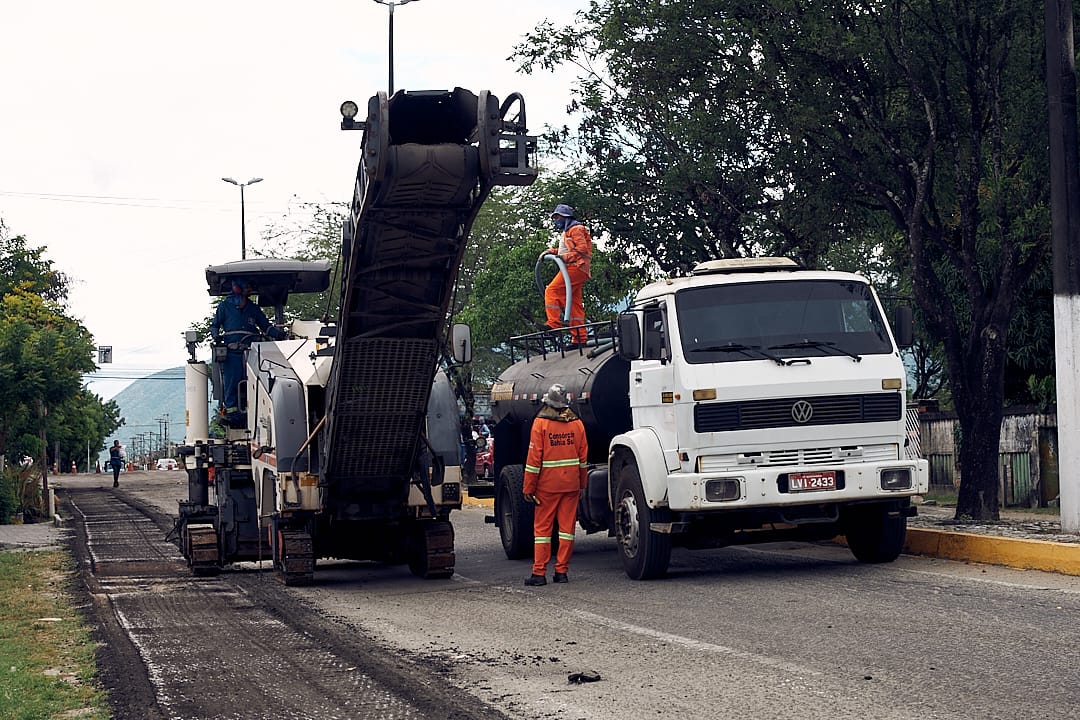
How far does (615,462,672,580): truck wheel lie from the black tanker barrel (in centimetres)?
88

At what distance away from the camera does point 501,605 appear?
39.5ft

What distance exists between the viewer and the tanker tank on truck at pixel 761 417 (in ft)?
40.7

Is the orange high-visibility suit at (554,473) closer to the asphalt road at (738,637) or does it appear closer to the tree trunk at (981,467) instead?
the asphalt road at (738,637)

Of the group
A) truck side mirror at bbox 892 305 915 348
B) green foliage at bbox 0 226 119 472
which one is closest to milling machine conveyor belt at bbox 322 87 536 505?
truck side mirror at bbox 892 305 915 348

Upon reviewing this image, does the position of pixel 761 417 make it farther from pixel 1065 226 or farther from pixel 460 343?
pixel 1065 226

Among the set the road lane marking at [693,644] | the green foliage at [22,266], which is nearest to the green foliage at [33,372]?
the green foliage at [22,266]

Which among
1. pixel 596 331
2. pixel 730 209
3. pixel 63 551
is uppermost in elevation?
pixel 730 209

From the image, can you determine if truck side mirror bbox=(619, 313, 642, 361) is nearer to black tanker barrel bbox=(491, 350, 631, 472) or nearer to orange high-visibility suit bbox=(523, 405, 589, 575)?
orange high-visibility suit bbox=(523, 405, 589, 575)

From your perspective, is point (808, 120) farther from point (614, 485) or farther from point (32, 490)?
point (32, 490)

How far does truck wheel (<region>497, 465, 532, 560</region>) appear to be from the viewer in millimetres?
16422

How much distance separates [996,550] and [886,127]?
21.5 feet

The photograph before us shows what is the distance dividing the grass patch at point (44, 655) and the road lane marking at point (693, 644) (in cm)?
366

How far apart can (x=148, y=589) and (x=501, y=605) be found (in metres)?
4.65

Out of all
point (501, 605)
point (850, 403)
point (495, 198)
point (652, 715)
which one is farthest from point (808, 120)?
point (495, 198)
